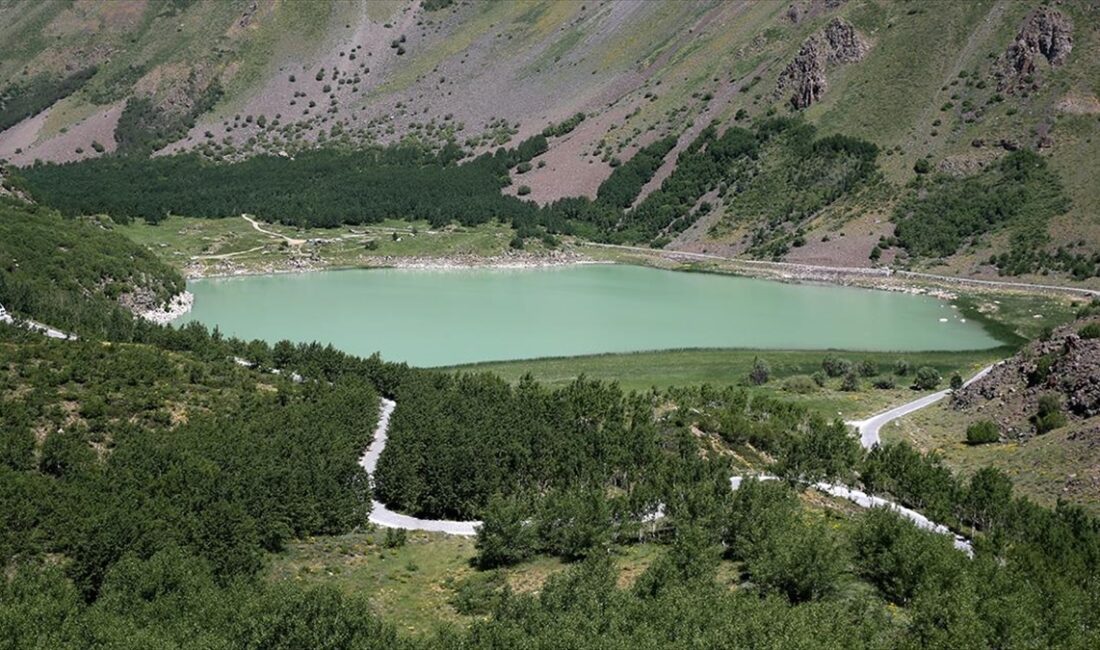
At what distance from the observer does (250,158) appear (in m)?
166

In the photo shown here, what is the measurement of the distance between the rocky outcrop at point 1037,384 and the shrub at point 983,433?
2.01 ft

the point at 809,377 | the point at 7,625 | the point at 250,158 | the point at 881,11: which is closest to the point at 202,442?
the point at 7,625

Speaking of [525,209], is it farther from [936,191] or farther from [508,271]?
[936,191]

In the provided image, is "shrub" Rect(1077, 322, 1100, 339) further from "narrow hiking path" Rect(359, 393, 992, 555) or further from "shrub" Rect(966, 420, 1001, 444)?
"narrow hiking path" Rect(359, 393, 992, 555)

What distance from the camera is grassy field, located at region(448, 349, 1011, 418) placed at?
57.8 metres

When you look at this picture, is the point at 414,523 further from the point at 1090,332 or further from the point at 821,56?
the point at 821,56

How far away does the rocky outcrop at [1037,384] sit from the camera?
1783 inches

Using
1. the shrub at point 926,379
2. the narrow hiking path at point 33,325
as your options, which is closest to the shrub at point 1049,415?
the shrub at point 926,379

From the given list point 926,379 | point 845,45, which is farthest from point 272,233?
point 926,379

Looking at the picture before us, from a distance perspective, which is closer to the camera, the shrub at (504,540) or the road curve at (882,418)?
the shrub at (504,540)

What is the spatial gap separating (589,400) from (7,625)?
28462mm

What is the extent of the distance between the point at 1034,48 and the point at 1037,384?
8407 cm

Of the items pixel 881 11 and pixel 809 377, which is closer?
pixel 809 377

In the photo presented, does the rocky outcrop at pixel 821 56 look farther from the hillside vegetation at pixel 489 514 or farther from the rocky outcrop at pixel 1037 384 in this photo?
the hillside vegetation at pixel 489 514
